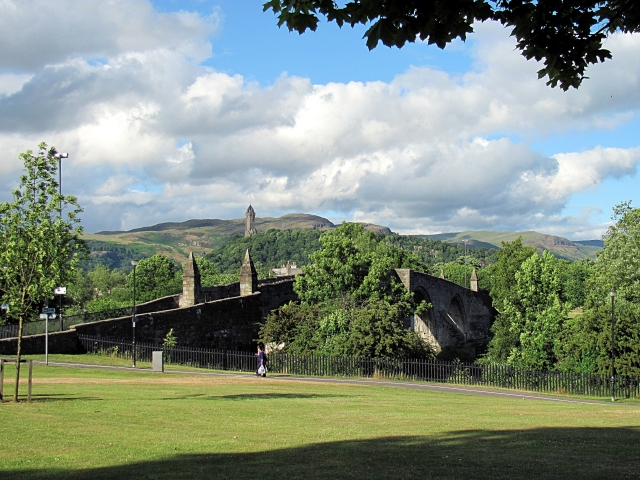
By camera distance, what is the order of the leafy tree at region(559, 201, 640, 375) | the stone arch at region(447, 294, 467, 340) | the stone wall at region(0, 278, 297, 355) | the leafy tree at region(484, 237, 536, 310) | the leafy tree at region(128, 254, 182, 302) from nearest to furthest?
the stone wall at region(0, 278, 297, 355), the leafy tree at region(559, 201, 640, 375), the leafy tree at region(128, 254, 182, 302), the leafy tree at region(484, 237, 536, 310), the stone arch at region(447, 294, 467, 340)

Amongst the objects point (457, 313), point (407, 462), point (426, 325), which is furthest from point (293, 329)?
point (457, 313)

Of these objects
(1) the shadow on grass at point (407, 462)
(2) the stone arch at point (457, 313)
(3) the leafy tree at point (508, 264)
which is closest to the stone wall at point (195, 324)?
(1) the shadow on grass at point (407, 462)

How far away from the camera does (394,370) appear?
34562mm

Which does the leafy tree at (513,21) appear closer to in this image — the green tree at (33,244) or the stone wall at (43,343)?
the green tree at (33,244)

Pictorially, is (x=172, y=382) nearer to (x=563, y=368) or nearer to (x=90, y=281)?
(x=563, y=368)

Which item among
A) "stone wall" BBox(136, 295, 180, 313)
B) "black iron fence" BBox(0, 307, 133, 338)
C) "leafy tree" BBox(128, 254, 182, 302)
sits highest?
"leafy tree" BBox(128, 254, 182, 302)

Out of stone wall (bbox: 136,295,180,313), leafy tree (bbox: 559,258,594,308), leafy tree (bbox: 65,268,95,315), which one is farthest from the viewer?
leafy tree (bbox: 559,258,594,308)

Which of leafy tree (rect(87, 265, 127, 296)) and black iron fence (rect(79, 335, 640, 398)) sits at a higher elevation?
leafy tree (rect(87, 265, 127, 296))

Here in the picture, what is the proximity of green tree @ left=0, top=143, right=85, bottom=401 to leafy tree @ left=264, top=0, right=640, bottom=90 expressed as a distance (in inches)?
434

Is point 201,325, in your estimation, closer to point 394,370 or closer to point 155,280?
point 394,370

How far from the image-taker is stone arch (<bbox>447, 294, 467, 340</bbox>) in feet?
260

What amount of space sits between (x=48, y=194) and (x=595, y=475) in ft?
42.5

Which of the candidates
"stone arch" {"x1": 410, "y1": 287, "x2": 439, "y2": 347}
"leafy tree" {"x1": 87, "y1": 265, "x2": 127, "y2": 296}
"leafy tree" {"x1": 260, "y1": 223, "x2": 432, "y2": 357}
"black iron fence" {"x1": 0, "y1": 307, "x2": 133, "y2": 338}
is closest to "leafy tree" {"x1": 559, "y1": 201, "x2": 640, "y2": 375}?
"leafy tree" {"x1": 260, "y1": 223, "x2": 432, "y2": 357}

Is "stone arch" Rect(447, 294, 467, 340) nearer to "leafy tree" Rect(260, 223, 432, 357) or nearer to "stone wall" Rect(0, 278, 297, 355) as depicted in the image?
"leafy tree" Rect(260, 223, 432, 357)
